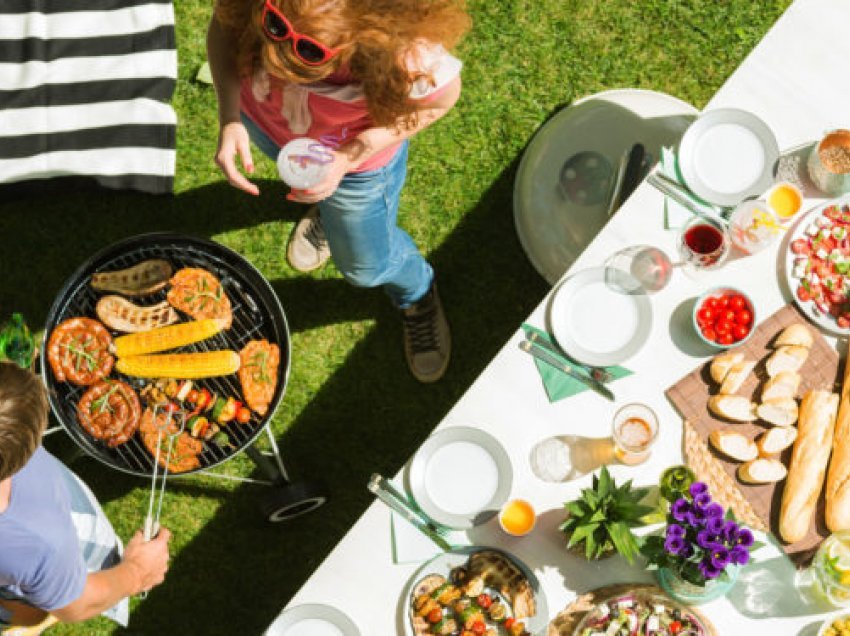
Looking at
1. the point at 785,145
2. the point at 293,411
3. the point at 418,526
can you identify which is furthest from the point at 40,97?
the point at 785,145

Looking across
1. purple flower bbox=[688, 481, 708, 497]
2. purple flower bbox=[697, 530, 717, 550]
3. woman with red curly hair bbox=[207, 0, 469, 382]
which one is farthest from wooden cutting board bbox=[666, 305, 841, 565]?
woman with red curly hair bbox=[207, 0, 469, 382]

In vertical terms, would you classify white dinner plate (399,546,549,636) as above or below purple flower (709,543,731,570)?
below

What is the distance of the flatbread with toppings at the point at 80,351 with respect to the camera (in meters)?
3.21

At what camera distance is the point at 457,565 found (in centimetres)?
278

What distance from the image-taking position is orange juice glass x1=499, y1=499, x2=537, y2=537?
9.12 ft

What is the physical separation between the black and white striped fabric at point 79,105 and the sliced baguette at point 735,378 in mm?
2749

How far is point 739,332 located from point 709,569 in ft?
2.54

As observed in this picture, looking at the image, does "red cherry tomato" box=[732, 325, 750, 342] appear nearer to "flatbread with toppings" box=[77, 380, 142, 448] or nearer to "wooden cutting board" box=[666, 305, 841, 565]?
"wooden cutting board" box=[666, 305, 841, 565]

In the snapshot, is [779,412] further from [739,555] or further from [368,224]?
[368,224]

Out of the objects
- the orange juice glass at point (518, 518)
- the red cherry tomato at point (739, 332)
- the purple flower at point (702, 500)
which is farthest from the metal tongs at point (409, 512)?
the red cherry tomato at point (739, 332)

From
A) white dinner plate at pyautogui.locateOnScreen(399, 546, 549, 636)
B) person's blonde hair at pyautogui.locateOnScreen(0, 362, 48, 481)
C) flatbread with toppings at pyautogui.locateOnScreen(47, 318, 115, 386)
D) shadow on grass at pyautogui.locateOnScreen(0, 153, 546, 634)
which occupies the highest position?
person's blonde hair at pyautogui.locateOnScreen(0, 362, 48, 481)

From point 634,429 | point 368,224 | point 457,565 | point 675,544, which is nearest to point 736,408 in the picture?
point 634,429

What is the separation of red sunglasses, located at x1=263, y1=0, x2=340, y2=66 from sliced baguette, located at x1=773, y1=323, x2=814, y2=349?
1.61m

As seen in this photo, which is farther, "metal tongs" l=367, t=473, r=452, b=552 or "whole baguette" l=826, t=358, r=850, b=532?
"metal tongs" l=367, t=473, r=452, b=552
